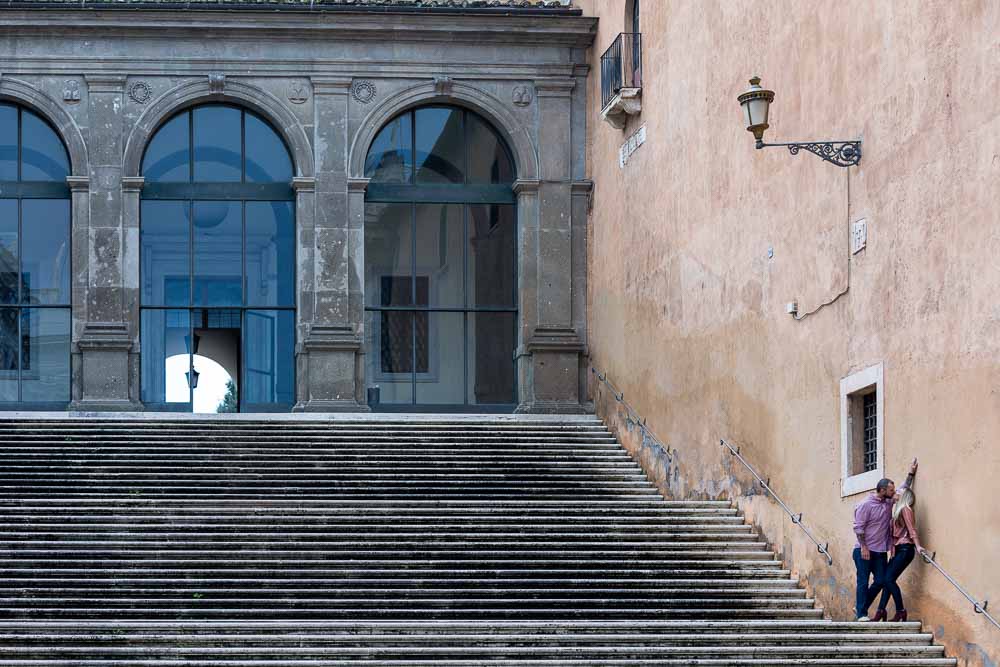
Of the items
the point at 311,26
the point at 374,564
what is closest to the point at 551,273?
the point at 311,26

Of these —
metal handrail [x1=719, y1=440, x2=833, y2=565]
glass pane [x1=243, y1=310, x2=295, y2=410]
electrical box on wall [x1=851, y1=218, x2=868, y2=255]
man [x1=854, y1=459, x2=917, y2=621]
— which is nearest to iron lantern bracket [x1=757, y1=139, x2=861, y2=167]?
electrical box on wall [x1=851, y1=218, x2=868, y2=255]

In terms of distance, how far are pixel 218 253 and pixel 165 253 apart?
76 centimetres

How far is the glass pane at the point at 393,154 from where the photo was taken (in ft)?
90.4

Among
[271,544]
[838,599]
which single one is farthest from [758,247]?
[271,544]

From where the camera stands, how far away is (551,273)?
27141 millimetres

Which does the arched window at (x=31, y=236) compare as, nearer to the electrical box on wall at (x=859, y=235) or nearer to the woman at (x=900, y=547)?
the electrical box on wall at (x=859, y=235)

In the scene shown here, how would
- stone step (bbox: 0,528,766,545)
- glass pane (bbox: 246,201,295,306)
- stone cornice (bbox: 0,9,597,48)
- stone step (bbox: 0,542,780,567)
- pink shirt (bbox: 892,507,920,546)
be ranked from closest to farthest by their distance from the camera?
pink shirt (bbox: 892,507,920,546) → stone step (bbox: 0,542,780,567) → stone step (bbox: 0,528,766,545) → stone cornice (bbox: 0,9,597,48) → glass pane (bbox: 246,201,295,306)

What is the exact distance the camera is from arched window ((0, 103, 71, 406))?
27078 mm

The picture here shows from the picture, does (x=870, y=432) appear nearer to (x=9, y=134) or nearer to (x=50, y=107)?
(x=50, y=107)

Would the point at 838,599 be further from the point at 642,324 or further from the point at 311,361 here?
the point at 311,361

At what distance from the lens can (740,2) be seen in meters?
19.6

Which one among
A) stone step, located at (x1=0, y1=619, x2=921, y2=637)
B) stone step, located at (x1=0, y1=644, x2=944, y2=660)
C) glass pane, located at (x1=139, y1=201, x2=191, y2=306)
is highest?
glass pane, located at (x1=139, y1=201, x2=191, y2=306)

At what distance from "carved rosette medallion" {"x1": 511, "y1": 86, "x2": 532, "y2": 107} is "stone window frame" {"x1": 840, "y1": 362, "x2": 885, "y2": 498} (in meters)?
12.0

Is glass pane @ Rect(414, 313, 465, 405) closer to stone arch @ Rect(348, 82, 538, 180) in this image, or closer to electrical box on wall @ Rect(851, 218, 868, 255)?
stone arch @ Rect(348, 82, 538, 180)
